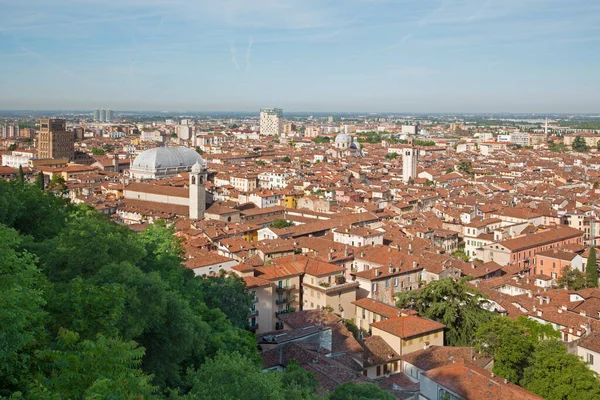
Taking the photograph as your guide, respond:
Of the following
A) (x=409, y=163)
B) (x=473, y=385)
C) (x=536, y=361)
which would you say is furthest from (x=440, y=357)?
(x=409, y=163)

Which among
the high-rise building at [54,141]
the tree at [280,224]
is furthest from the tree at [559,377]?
the high-rise building at [54,141]

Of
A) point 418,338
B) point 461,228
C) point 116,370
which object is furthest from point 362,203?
point 116,370

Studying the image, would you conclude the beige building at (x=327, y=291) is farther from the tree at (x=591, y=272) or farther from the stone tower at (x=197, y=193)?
the stone tower at (x=197, y=193)

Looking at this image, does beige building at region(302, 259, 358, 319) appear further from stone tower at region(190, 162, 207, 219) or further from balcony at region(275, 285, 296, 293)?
stone tower at region(190, 162, 207, 219)

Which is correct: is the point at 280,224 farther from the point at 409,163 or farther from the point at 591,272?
the point at 409,163

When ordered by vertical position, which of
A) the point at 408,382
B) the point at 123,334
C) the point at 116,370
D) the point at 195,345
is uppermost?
the point at 116,370

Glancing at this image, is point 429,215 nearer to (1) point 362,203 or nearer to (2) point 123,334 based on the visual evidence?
(1) point 362,203

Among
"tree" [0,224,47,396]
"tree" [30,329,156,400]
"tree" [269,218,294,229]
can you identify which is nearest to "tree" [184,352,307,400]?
"tree" [30,329,156,400]
